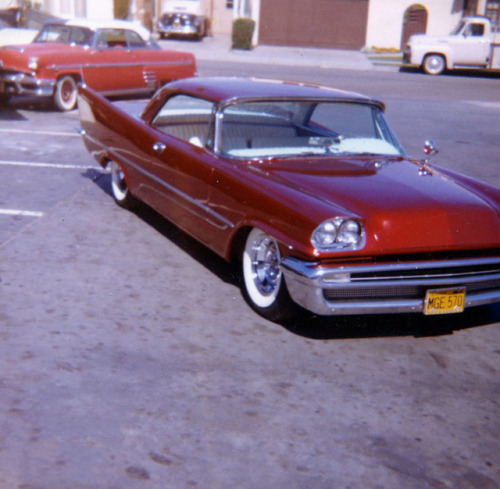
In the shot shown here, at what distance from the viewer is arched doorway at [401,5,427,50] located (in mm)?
34656

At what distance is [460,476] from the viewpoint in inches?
129

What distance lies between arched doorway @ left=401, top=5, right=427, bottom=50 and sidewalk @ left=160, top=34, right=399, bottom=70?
2.68 m

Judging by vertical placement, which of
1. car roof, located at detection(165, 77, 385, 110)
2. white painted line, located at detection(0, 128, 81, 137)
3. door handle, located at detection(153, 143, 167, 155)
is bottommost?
white painted line, located at detection(0, 128, 81, 137)

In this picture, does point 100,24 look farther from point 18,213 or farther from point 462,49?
point 462,49

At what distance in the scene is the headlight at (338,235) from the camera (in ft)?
14.2

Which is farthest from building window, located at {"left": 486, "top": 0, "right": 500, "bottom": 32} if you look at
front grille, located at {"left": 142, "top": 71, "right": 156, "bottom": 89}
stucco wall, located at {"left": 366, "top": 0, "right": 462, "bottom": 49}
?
front grille, located at {"left": 142, "top": 71, "right": 156, "bottom": 89}

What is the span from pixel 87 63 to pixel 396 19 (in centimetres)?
2468

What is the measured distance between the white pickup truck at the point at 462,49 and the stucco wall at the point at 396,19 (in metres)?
8.77

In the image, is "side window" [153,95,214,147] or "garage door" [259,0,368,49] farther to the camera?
"garage door" [259,0,368,49]

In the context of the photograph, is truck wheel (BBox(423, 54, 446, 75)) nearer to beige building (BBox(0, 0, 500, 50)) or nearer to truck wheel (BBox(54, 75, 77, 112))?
beige building (BBox(0, 0, 500, 50))

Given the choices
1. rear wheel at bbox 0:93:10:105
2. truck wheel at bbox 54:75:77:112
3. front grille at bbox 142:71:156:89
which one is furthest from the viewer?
front grille at bbox 142:71:156:89

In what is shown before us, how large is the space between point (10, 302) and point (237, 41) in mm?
27913

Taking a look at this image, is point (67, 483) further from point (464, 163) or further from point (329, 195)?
point (464, 163)

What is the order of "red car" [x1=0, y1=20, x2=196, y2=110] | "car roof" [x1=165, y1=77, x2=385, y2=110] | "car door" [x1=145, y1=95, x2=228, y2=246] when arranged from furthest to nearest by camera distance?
1. "red car" [x1=0, y1=20, x2=196, y2=110]
2. "car roof" [x1=165, y1=77, x2=385, y2=110]
3. "car door" [x1=145, y1=95, x2=228, y2=246]
